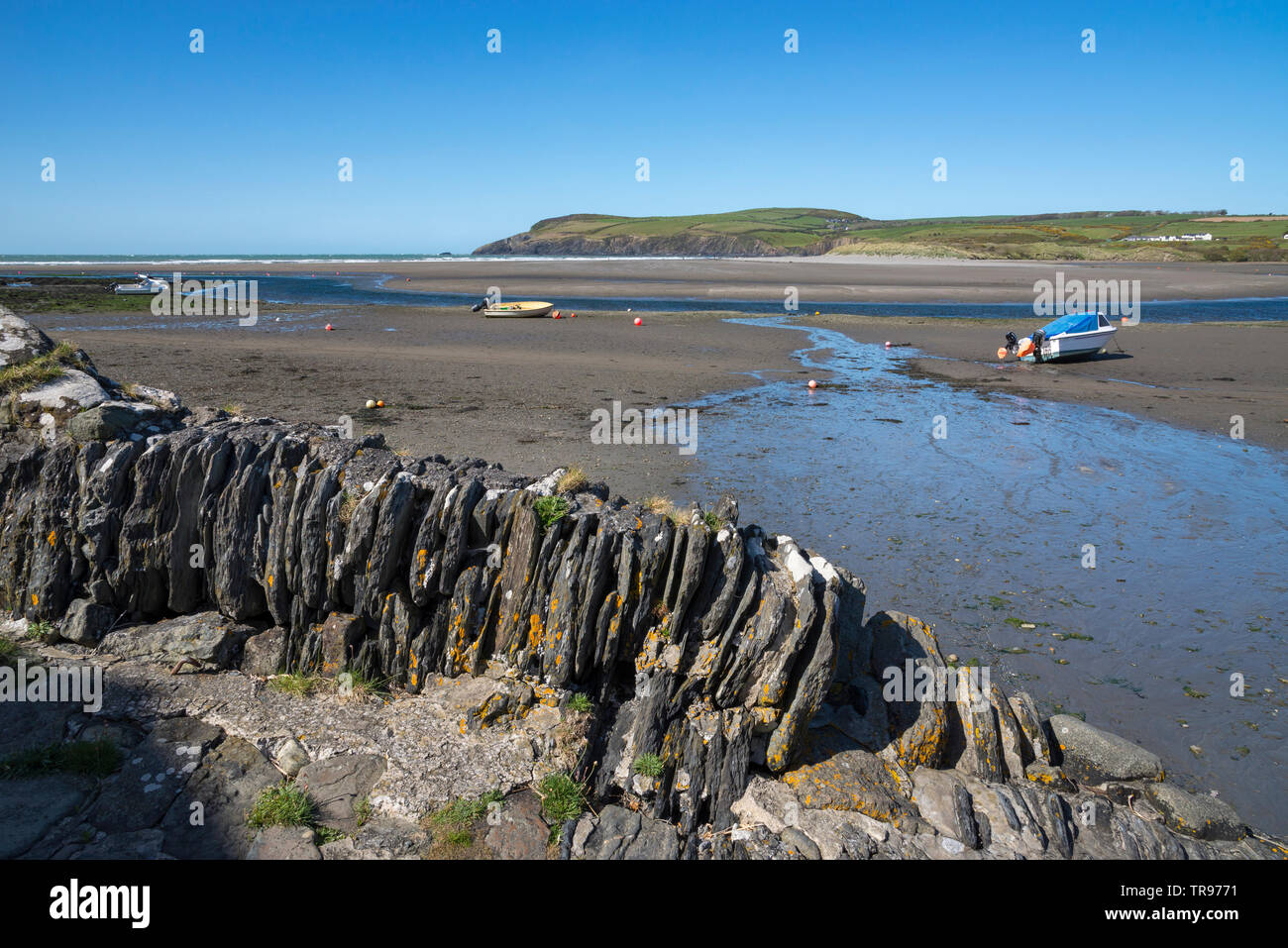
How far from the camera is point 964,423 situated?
21.9 meters

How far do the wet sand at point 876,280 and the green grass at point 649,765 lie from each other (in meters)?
56.7

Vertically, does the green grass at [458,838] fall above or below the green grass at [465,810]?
below

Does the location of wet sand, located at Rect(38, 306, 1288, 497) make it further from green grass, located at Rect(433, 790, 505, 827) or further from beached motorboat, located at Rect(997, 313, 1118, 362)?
green grass, located at Rect(433, 790, 505, 827)

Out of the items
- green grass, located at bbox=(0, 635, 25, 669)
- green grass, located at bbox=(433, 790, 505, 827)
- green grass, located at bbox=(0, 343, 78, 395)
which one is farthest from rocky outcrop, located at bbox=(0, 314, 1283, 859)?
green grass, located at bbox=(0, 343, 78, 395)

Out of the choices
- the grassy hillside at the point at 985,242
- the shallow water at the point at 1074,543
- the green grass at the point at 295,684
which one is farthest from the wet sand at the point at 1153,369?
the grassy hillside at the point at 985,242

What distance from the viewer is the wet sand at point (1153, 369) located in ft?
76.0

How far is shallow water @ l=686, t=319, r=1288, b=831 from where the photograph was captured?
8641 millimetres

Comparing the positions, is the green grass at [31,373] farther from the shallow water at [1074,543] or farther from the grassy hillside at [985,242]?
the grassy hillside at [985,242]

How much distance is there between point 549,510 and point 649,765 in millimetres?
2638

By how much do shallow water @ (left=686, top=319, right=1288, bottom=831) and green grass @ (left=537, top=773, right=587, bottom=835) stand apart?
5633mm

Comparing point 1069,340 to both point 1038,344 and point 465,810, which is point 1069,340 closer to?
point 1038,344
